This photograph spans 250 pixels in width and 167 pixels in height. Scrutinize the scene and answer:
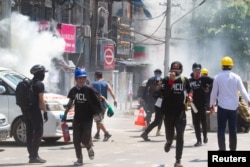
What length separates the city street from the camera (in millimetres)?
11234

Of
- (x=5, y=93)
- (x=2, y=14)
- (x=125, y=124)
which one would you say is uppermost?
(x=2, y=14)

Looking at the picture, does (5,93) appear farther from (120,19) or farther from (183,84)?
(120,19)

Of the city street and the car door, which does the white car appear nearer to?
the car door

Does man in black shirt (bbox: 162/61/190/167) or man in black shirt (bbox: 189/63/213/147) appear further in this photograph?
man in black shirt (bbox: 189/63/213/147)

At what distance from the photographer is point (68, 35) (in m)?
28.2

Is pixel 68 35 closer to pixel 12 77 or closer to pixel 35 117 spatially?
pixel 12 77

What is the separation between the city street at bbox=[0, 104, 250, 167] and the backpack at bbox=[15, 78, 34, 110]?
1.06 meters

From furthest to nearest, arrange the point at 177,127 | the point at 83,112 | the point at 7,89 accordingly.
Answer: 1. the point at 7,89
2. the point at 83,112
3. the point at 177,127

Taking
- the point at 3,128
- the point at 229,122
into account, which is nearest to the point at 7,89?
the point at 3,128

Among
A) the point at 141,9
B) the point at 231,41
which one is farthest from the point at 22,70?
the point at 231,41

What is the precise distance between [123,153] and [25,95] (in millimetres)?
2504

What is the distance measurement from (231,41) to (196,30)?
2.99m

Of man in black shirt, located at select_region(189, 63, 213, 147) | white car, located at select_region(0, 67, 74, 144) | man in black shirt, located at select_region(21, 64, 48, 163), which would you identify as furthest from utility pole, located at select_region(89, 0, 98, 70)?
man in black shirt, located at select_region(21, 64, 48, 163)

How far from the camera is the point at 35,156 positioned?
11.3m
